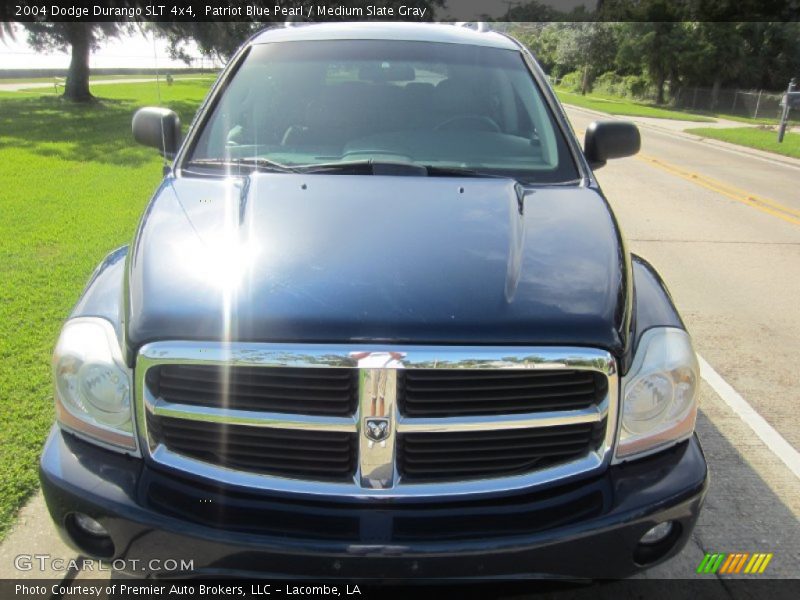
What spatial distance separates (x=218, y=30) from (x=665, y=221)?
19.7 metres

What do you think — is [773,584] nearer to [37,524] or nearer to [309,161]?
[309,161]

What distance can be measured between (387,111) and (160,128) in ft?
Result: 3.77

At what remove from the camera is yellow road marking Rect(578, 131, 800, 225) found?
33.0 ft

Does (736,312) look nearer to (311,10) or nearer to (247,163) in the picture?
(247,163)

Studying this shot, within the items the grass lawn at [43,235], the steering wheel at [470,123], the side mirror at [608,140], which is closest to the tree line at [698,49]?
the grass lawn at [43,235]

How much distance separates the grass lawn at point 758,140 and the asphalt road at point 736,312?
219 inches

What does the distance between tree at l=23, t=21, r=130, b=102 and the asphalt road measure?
57.0 ft

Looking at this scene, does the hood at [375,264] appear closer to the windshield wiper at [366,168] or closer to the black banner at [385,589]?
the windshield wiper at [366,168]

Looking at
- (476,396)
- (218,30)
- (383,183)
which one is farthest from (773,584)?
(218,30)

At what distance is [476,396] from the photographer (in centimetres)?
205

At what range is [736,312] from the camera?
583 centimetres

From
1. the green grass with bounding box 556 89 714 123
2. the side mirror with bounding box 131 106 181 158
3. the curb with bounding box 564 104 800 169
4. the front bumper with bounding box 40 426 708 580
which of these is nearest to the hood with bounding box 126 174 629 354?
the front bumper with bounding box 40 426 708 580

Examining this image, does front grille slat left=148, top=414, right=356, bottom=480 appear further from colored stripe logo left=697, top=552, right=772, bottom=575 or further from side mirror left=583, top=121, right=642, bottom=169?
side mirror left=583, top=121, right=642, bottom=169

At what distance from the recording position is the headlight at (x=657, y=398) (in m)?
2.14
